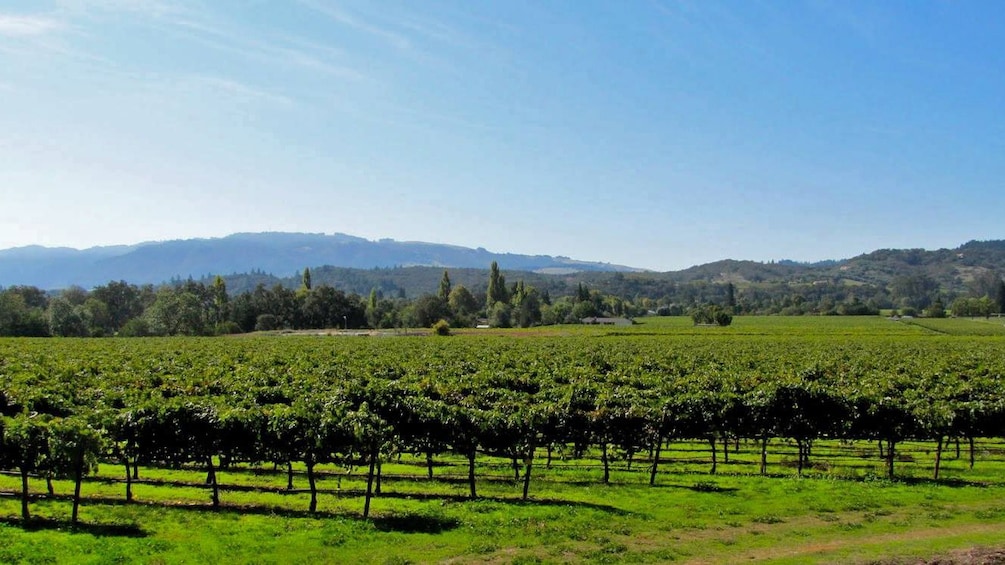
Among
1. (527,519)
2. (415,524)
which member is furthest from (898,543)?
(415,524)

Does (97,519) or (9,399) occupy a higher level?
(9,399)

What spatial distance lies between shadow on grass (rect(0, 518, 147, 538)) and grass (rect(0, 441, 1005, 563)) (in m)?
0.05

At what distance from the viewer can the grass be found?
1792 cm

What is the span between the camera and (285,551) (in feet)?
58.8

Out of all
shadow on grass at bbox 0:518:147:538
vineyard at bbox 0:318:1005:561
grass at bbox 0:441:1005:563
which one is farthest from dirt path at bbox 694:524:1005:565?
shadow on grass at bbox 0:518:147:538

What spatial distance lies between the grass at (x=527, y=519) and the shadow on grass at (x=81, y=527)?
54 millimetres

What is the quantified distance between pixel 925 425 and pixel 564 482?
631 inches

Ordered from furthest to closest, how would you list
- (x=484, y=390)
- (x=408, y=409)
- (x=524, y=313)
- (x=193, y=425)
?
(x=524, y=313) < (x=484, y=390) < (x=408, y=409) < (x=193, y=425)

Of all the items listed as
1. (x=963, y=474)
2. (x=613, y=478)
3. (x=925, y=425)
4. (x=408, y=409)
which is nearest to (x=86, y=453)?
(x=408, y=409)

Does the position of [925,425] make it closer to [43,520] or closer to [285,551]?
[285,551]

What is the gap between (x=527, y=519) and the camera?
69.4 feet

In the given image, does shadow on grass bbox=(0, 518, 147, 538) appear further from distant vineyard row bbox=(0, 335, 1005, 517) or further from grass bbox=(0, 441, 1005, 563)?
distant vineyard row bbox=(0, 335, 1005, 517)

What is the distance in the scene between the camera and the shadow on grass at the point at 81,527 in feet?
61.6

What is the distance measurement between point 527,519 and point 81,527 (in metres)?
14.0
